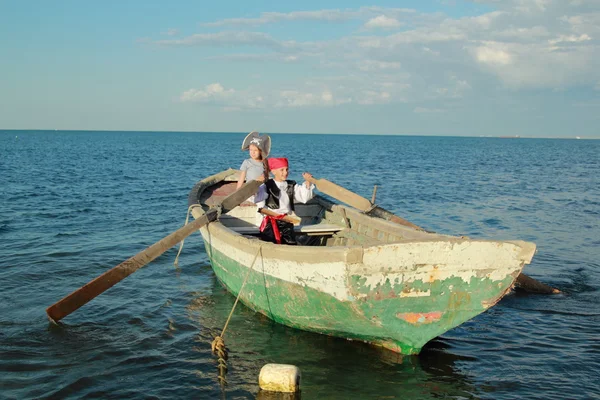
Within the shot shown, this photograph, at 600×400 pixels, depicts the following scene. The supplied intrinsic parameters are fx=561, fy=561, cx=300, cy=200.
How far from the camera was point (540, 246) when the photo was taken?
1382cm

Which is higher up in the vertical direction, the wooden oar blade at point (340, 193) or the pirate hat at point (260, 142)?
the pirate hat at point (260, 142)

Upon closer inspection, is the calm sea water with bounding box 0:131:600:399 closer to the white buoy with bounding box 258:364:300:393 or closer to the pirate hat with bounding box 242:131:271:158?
the white buoy with bounding box 258:364:300:393

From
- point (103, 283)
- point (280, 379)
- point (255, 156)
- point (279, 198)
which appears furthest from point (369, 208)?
point (103, 283)

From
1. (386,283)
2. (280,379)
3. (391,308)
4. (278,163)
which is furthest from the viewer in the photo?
(278,163)

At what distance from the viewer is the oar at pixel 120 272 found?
7582 mm

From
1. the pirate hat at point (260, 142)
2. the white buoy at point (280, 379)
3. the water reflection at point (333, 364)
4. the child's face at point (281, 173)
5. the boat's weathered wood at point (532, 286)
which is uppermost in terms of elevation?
the pirate hat at point (260, 142)

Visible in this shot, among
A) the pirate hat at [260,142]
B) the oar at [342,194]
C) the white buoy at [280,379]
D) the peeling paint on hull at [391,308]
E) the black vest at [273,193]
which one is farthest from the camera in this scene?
the pirate hat at [260,142]

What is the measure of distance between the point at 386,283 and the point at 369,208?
3.16 metres

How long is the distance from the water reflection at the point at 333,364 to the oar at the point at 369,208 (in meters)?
2.24

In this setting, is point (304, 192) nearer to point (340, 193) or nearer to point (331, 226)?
point (340, 193)

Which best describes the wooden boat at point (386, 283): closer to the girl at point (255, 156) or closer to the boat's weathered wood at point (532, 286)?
the girl at point (255, 156)

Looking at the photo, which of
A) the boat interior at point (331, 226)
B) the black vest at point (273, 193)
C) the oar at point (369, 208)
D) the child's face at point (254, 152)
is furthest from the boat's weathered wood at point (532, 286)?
the child's face at point (254, 152)

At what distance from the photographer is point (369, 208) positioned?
30.2 feet

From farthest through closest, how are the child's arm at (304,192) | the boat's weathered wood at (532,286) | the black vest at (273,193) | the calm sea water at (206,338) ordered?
the boat's weathered wood at (532,286)
the child's arm at (304,192)
the black vest at (273,193)
the calm sea water at (206,338)
